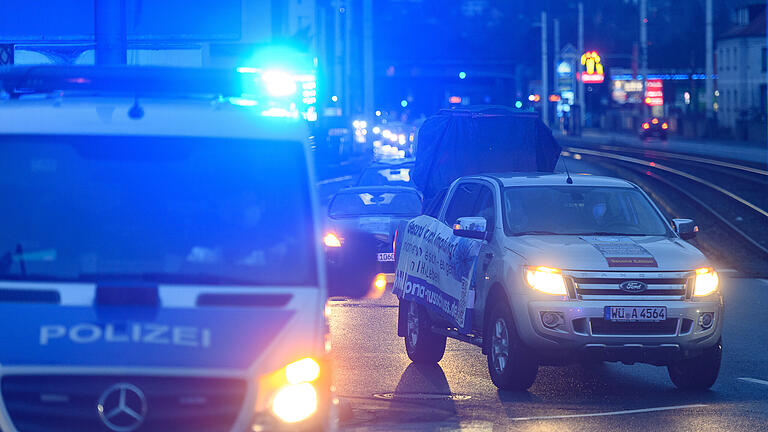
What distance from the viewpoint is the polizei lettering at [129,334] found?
460 cm

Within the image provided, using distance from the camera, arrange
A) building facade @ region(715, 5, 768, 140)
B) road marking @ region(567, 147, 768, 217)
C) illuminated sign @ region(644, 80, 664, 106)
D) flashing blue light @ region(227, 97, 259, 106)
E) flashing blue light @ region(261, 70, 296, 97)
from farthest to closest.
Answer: building facade @ region(715, 5, 768, 140) < illuminated sign @ region(644, 80, 664, 106) < road marking @ region(567, 147, 768, 217) < flashing blue light @ region(261, 70, 296, 97) < flashing blue light @ region(227, 97, 259, 106)

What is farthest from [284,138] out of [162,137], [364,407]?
[364,407]

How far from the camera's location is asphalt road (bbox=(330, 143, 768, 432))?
8.55 meters

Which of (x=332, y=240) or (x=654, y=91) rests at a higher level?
(x=654, y=91)

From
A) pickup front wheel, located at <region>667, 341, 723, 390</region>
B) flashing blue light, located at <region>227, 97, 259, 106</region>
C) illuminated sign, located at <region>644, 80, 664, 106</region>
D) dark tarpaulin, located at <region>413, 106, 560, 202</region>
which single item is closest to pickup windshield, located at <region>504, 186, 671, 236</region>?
pickup front wheel, located at <region>667, 341, 723, 390</region>

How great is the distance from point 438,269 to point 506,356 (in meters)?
1.61

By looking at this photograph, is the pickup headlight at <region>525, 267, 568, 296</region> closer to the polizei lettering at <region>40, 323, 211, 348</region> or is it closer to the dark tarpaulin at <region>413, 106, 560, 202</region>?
the polizei lettering at <region>40, 323, 211, 348</region>

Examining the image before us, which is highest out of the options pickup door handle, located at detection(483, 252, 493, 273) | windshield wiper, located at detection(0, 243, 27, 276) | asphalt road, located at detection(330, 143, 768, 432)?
windshield wiper, located at detection(0, 243, 27, 276)

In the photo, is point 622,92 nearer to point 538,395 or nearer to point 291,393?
point 538,395

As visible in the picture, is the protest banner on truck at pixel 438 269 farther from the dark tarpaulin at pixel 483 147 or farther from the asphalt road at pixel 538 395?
the dark tarpaulin at pixel 483 147

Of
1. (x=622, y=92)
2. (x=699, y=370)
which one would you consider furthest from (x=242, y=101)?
(x=622, y=92)

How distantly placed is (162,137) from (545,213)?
5618mm

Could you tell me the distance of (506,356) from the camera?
957 cm

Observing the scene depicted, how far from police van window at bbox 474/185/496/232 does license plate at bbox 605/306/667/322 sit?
1455 millimetres
